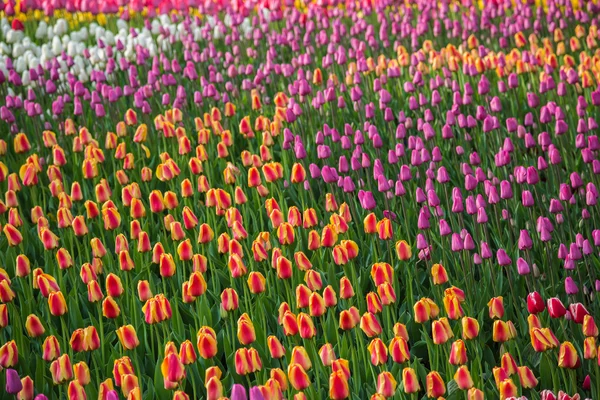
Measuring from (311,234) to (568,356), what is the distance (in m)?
1.27

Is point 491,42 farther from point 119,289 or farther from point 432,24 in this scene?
point 119,289

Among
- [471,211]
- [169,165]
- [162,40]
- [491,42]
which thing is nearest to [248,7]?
[162,40]

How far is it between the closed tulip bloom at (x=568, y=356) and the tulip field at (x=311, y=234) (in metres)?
0.01

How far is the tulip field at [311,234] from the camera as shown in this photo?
3135 millimetres

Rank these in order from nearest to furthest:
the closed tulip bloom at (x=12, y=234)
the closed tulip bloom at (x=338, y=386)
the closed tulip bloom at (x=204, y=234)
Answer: the closed tulip bloom at (x=338, y=386)
the closed tulip bloom at (x=204, y=234)
the closed tulip bloom at (x=12, y=234)

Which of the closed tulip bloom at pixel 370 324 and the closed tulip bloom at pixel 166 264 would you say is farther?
the closed tulip bloom at pixel 166 264

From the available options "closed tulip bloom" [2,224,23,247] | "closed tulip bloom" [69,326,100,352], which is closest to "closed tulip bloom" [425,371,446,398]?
"closed tulip bloom" [69,326,100,352]

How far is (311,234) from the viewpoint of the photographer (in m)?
3.78

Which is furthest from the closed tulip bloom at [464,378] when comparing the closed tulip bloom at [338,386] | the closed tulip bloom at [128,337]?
the closed tulip bloom at [128,337]

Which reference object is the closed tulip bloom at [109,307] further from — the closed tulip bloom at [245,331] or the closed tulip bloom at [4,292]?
the closed tulip bloom at [245,331]

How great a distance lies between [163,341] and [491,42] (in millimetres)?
5100

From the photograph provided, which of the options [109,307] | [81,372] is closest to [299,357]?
[81,372]

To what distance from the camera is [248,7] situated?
30.5 feet

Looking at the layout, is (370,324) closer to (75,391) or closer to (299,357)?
(299,357)
